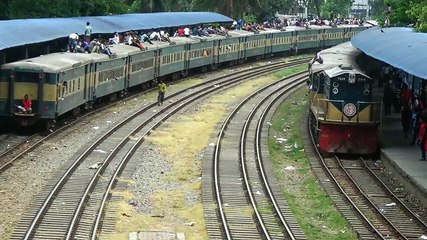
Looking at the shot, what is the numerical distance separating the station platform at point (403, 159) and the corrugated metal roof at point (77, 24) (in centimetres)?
1313

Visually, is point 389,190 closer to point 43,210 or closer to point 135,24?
point 43,210

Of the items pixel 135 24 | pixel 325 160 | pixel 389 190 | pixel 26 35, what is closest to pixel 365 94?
pixel 325 160

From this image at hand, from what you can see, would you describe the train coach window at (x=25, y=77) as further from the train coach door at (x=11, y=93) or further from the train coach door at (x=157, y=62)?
the train coach door at (x=157, y=62)

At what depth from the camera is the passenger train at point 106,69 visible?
27422mm

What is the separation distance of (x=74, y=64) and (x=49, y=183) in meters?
9.47

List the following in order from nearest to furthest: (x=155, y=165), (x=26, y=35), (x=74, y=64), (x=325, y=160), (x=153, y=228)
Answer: (x=153, y=228) < (x=155, y=165) < (x=325, y=160) < (x=74, y=64) < (x=26, y=35)

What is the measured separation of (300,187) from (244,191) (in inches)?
75.4

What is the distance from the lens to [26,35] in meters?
32.2

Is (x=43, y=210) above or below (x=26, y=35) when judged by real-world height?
below

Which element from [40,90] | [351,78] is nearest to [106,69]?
[40,90]

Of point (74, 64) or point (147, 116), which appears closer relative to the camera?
point (74, 64)

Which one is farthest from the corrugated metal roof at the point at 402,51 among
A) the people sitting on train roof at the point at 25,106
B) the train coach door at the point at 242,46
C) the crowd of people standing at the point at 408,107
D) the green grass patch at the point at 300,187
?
the train coach door at the point at 242,46

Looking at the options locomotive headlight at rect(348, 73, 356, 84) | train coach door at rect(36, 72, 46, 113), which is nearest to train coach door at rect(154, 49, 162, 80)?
train coach door at rect(36, 72, 46, 113)

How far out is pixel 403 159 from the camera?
77.9 ft
